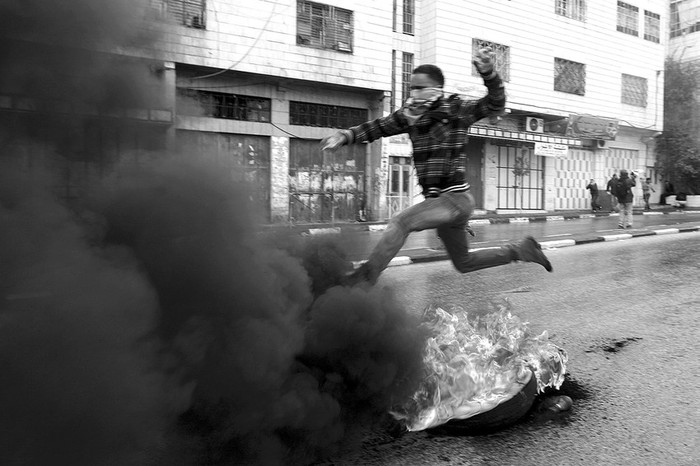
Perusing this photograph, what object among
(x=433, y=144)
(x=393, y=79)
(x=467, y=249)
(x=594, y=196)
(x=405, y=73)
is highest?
(x=405, y=73)

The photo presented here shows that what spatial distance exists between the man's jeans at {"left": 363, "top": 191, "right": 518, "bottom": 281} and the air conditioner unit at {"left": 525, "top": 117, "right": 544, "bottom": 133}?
21341 mm

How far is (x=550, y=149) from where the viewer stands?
2384 cm

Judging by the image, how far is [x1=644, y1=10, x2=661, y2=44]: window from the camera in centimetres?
2830

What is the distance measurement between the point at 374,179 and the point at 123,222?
17704mm

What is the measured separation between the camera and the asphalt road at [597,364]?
2.50m

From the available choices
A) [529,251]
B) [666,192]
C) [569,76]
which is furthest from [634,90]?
[529,251]

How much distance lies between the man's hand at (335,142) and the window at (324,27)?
14.5 metres

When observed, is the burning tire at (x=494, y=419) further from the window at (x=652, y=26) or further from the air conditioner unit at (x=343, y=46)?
the window at (x=652, y=26)

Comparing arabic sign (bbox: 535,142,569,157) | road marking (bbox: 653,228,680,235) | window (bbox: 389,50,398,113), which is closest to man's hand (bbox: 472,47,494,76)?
road marking (bbox: 653,228,680,235)

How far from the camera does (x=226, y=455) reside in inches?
85.1

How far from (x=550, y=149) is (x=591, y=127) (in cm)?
311

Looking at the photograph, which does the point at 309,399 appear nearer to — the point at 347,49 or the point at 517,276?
the point at 517,276

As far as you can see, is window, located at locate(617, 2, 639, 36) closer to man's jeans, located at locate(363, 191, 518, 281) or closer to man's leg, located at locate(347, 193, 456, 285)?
man's jeans, located at locate(363, 191, 518, 281)

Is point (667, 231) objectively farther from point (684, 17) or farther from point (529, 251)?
point (684, 17)
